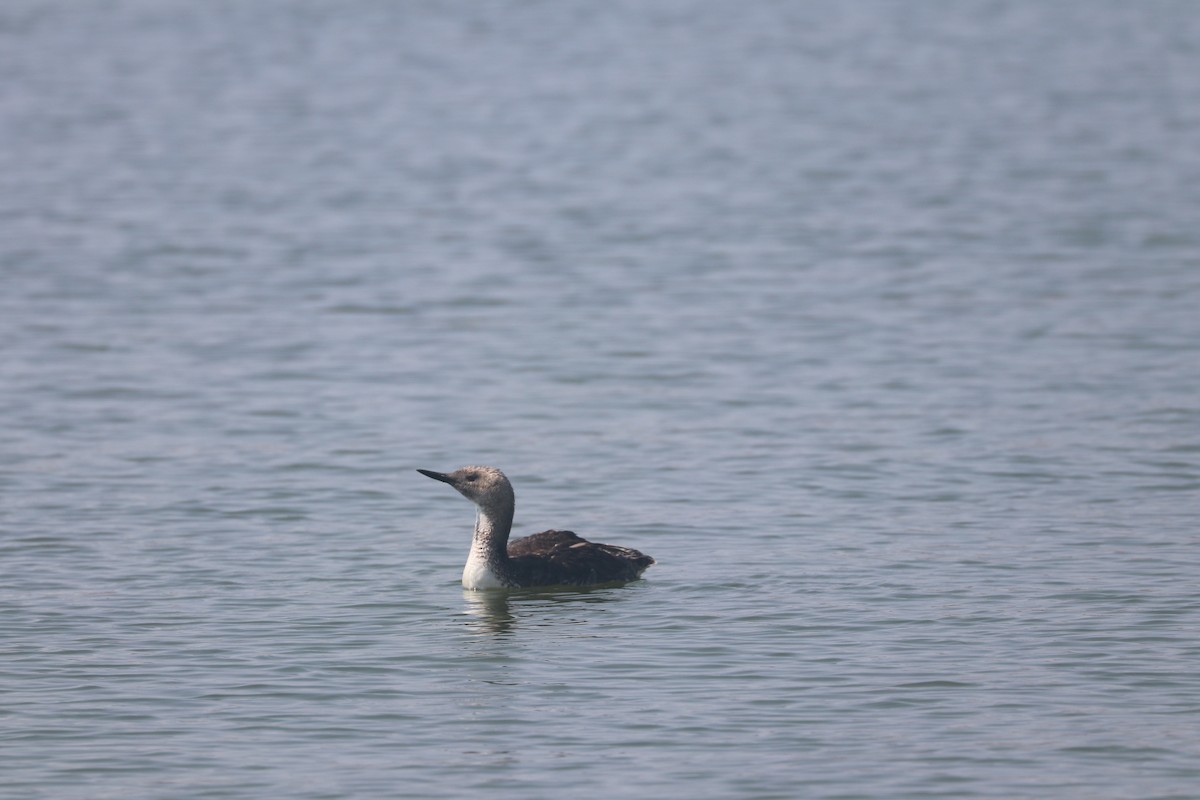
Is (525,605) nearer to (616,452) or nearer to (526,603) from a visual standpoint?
(526,603)

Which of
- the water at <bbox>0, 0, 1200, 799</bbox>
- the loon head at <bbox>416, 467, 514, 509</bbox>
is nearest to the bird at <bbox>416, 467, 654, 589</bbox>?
the loon head at <bbox>416, 467, 514, 509</bbox>

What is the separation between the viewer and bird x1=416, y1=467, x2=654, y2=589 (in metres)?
13.8

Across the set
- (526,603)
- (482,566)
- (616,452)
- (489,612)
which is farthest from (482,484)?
(616,452)

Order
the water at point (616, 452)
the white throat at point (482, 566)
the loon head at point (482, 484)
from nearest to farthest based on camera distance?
1. the water at point (616, 452)
2. the white throat at point (482, 566)
3. the loon head at point (482, 484)

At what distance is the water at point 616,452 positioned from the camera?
436 inches

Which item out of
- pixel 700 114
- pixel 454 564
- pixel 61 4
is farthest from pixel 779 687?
pixel 61 4

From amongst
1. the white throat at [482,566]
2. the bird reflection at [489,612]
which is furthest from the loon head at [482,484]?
the bird reflection at [489,612]

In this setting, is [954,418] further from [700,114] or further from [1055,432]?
[700,114]

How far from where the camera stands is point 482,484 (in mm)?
14156

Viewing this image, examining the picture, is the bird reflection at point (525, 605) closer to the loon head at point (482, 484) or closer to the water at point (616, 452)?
the water at point (616, 452)

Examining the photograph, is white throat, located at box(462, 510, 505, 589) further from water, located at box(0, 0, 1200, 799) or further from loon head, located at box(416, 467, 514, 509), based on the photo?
loon head, located at box(416, 467, 514, 509)

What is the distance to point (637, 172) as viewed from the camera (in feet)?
128

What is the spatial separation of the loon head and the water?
665mm

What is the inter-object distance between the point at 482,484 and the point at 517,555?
1.84 feet
